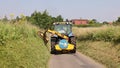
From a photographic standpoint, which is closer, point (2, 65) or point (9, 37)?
point (2, 65)

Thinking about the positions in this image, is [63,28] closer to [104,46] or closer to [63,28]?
[63,28]

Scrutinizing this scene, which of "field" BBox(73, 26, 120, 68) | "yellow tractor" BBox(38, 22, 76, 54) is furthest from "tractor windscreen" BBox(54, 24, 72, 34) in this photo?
"field" BBox(73, 26, 120, 68)

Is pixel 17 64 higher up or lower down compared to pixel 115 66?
higher up

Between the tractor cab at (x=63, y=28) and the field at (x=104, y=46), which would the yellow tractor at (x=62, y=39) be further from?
the field at (x=104, y=46)

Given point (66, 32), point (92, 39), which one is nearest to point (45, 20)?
point (92, 39)

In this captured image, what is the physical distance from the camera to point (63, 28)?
26.0 metres

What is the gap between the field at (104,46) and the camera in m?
18.9

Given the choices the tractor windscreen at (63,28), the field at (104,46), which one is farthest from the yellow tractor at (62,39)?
the field at (104,46)

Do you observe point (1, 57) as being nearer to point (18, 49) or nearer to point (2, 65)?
point (2, 65)

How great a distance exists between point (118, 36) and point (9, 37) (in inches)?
567

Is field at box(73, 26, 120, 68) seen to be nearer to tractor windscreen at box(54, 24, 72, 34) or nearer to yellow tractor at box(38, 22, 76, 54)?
yellow tractor at box(38, 22, 76, 54)

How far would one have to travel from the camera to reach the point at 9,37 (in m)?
12.5

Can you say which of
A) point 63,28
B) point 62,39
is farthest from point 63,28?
point 62,39

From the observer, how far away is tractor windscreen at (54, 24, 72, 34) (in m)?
25.9
